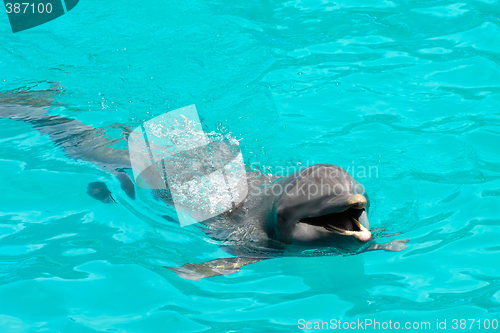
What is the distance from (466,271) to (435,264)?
27 centimetres

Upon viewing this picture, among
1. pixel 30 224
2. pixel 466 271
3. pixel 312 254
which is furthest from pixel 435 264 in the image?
pixel 30 224

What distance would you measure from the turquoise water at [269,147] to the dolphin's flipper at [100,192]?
0.32ft

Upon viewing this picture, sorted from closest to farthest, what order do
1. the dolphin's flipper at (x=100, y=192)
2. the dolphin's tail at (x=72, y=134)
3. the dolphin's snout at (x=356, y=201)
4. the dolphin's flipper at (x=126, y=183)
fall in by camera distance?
the dolphin's snout at (x=356, y=201) → the dolphin's flipper at (x=100, y=192) → the dolphin's flipper at (x=126, y=183) → the dolphin's tail at (x=72, y=134)

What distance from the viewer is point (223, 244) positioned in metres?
5.30

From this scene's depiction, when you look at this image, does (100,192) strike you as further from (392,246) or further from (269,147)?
(392,246)

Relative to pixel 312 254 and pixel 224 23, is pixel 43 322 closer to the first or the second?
pixel 312 254

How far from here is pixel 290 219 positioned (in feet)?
15.6

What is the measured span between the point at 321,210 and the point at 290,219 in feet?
1.42

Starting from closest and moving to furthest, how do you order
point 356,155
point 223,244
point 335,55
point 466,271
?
point 466,271 < point 223,244 < point 356,155 < point 335,55

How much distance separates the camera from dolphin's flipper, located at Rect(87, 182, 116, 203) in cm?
597

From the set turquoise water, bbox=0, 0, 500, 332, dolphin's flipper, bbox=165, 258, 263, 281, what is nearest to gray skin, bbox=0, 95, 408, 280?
dolphin's flipper, bbox=165, 258, 263, 281

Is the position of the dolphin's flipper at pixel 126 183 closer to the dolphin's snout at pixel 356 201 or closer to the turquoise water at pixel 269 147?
the turquoise water at pixel 269 147

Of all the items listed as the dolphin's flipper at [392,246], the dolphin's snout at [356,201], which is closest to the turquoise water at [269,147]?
the dolphin's flipper at [392,246]

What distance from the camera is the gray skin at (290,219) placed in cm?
437
